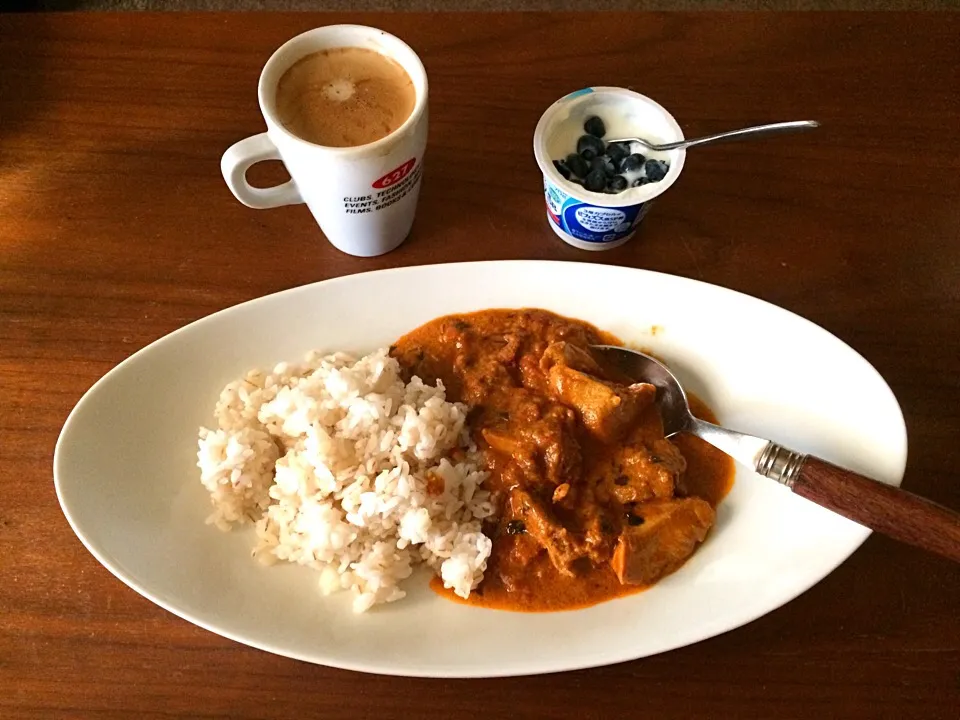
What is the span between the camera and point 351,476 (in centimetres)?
147

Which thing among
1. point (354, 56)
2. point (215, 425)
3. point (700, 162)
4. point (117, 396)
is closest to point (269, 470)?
point (215, 425)

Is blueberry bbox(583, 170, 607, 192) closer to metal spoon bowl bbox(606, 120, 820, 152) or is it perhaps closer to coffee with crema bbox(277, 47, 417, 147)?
metal spoon bowl bbox(606, 120, 820, 152)

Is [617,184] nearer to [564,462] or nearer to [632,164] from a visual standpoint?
[632,164]

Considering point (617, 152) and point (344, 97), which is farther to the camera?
point (617, 152)

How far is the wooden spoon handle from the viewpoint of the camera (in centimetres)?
122

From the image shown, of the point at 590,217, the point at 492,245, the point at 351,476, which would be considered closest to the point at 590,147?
the point at 590,217

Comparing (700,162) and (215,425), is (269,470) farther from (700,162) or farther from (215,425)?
(700,162)

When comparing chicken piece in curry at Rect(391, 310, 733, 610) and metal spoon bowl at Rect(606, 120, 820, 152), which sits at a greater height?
metal spoon bowl at Rect(606, 120, 820, 152)

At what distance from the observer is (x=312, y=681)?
1376 millimetres

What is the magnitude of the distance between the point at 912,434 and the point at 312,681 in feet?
4.20

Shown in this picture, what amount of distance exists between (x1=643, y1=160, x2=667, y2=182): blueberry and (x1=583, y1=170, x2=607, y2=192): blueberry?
88 mm

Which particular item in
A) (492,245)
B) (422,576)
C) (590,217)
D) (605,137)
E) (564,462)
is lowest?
(422,576)

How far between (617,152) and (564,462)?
67cm

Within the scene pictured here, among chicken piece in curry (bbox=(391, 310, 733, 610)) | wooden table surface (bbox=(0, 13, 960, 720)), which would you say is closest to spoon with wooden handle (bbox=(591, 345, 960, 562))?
chicken piece in curry (bbox=(391, 310, 733, 610))
